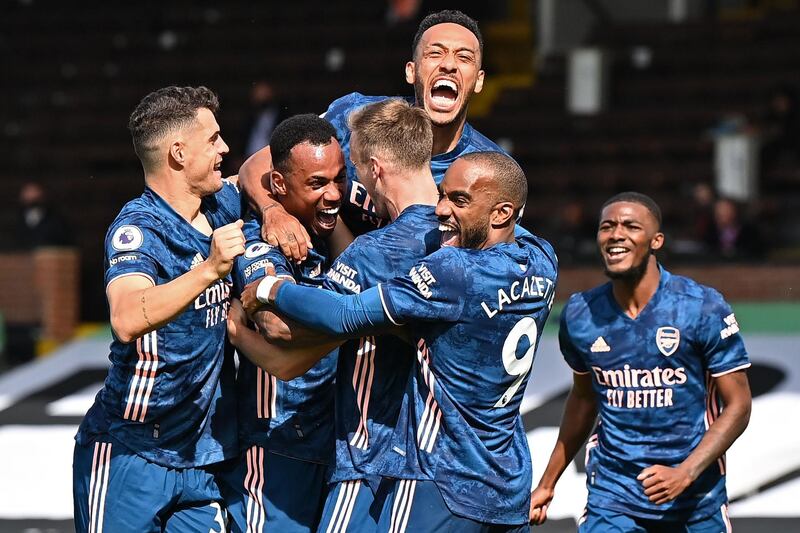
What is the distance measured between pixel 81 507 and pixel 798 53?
12.6 meters

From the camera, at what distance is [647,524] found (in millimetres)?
5887

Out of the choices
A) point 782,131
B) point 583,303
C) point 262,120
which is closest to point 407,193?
point 583,303

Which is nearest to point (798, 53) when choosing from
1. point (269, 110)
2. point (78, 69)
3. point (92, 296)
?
point (269, 110)

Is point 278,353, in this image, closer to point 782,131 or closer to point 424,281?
point 424,281

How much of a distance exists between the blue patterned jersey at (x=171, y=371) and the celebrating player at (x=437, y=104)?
37 cm

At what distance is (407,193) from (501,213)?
0.34m

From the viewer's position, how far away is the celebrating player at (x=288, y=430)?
4.96 metres

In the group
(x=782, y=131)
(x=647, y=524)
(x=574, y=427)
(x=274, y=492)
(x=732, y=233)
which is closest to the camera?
(x=274, y=492)

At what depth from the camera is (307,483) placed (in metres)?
5.07

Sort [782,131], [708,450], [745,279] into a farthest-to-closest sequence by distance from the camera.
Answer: [782,131] → [745,279] → [708,450]

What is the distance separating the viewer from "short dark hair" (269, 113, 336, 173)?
15.9ft

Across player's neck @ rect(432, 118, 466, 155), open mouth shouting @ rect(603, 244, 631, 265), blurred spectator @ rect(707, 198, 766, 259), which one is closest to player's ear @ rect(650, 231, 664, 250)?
open mouth shouting @ rect(603, 244, 631, 265)

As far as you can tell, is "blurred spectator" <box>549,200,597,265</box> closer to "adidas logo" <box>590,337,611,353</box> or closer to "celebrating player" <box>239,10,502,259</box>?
"adidas logo" <box>590,337,611,353</box>

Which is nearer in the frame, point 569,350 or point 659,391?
point 659,391
